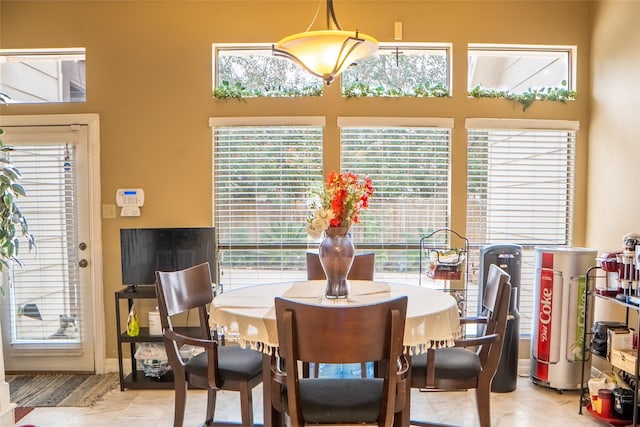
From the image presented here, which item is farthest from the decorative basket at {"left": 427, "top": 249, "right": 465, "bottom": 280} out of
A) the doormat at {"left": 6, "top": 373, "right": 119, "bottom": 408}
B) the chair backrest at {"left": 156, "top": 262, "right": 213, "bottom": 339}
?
the doormat at {"left": 6, "top": 373, "right": 119, "bottom": 408}

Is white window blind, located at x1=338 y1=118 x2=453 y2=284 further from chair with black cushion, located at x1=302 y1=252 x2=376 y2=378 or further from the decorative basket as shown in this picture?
chair with black cushion, located at x1=302 y1=252 x2=376 y2=378

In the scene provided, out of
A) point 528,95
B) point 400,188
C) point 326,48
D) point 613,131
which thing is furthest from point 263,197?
point 613,131

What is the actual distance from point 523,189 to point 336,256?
222 cm

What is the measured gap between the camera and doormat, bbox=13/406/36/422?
2.82 meters

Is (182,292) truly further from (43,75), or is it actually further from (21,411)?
(43,75)

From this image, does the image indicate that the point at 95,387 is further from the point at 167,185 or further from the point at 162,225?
the point at 167,185

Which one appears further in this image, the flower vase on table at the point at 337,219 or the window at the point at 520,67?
the window at the point at 520,67

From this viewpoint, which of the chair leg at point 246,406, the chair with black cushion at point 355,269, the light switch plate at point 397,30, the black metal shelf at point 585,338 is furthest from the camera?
the light switch plate at point 397,30

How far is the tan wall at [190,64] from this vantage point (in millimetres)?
3471

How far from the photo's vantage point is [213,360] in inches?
82.7

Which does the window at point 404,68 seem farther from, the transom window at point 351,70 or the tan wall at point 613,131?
the tan wall at point 613,131

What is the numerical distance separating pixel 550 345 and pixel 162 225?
10.6 feet

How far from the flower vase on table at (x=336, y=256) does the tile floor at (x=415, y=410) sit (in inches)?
48.4

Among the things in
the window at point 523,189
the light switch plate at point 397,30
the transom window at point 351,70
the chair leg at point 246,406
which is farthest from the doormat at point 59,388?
the light switch plate at point 397,30
